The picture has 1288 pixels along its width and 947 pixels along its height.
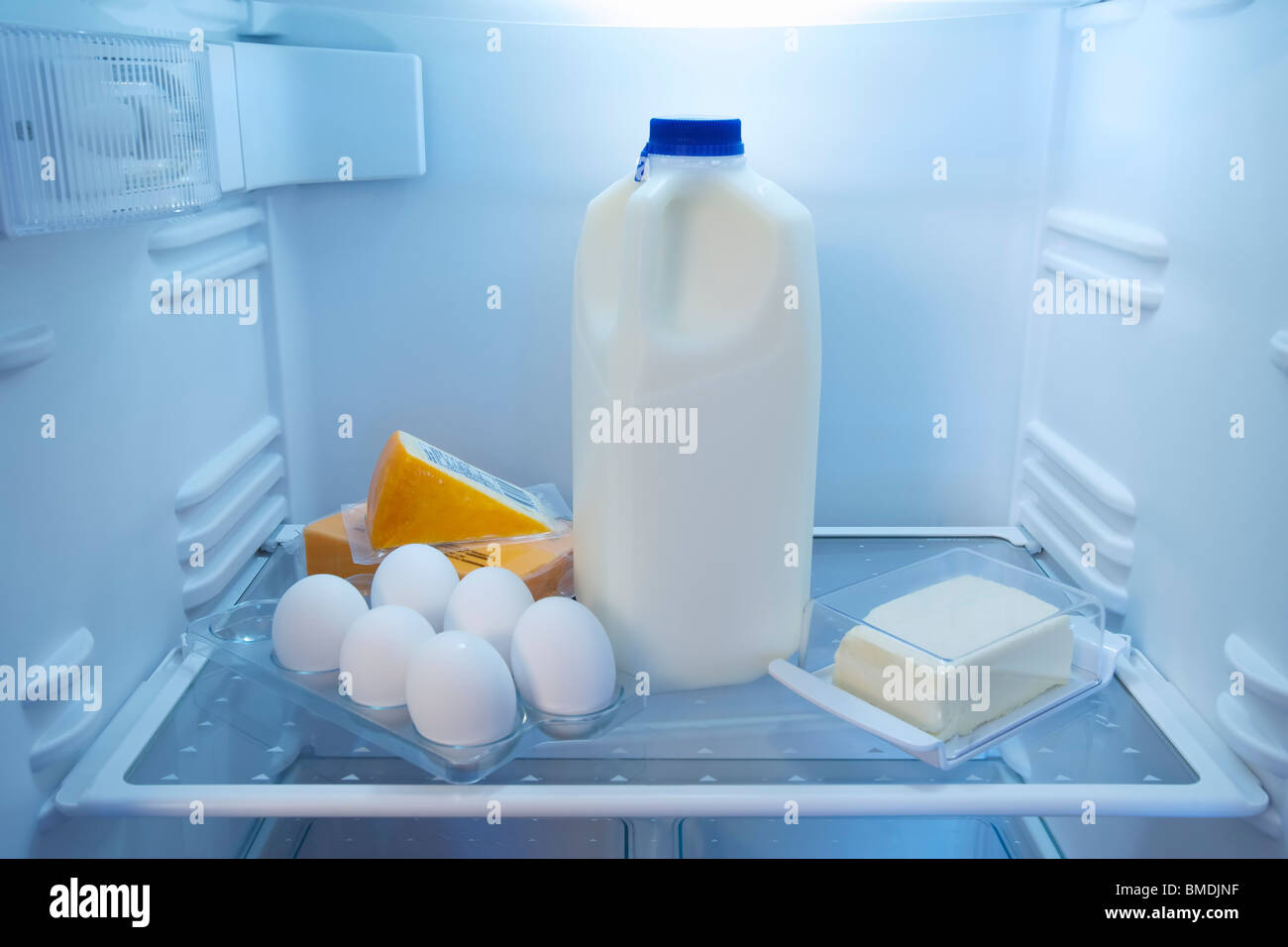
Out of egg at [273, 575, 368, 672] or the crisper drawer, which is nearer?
the crisper drawer

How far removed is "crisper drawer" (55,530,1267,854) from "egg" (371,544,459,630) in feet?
0.40

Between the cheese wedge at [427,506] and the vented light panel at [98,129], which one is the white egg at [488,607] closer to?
the cheese wedge at [427,506]

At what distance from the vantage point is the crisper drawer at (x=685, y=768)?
0.78 meters

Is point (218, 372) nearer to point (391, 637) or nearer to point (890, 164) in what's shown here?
point (391, 637)

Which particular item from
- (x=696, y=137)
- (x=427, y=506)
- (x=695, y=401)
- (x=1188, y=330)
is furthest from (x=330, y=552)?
(x=1188, y=330)

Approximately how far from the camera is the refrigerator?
79 cm

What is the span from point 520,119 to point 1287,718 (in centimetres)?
96

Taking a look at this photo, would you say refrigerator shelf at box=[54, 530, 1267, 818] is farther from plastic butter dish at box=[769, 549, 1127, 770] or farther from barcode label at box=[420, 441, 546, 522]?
barcode label at box=[420, 441, 546, 522]

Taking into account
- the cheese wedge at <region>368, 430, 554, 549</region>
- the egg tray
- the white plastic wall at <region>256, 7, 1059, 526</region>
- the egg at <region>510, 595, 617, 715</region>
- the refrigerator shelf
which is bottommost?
the refrigerator shelf

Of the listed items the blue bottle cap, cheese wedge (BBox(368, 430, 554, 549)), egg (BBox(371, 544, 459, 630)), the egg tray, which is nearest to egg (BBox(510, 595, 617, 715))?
the egg tray

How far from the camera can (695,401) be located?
90 centimetres

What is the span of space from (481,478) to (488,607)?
272 mm

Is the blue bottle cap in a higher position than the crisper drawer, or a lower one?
higher

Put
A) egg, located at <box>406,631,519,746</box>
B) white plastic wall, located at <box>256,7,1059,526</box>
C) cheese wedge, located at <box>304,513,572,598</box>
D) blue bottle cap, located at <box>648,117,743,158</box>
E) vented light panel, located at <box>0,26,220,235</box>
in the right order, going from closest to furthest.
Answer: vented light panel, located at <box>0,26,220,235</box>
egg, located at <box>406,631,519,746</box>
blue bottle cap, located at <box>648,117,743,158</box>
cheese wedge, located at <box>304,513,572,598</box>
white plastic wall, located at <box>256,7,1059,526</box>
